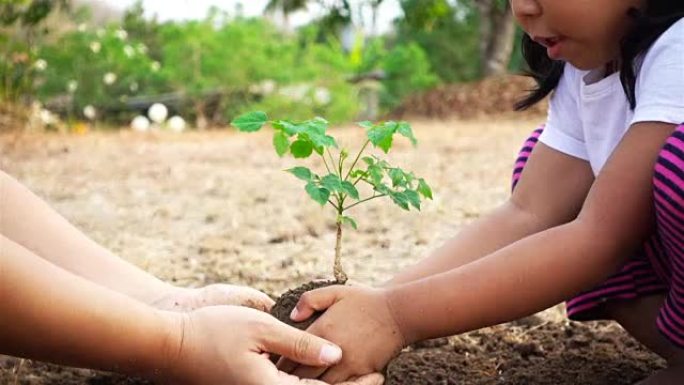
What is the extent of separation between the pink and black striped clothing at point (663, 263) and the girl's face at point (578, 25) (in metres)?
0.21

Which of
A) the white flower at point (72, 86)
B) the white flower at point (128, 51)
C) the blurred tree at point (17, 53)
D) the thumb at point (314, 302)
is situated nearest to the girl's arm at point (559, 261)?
the thumb at point (314, 302)

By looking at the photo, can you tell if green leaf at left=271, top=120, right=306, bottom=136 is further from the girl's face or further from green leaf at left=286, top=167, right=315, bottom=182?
the girl's face

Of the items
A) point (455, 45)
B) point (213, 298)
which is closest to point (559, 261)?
point (213, 298)

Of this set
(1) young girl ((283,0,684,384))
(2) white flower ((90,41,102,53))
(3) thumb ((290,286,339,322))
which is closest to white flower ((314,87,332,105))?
(2) white flower ((90,41,102,53))

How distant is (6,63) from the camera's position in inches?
306

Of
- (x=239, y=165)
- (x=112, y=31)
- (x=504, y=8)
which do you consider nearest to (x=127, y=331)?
(x=239, y=165)

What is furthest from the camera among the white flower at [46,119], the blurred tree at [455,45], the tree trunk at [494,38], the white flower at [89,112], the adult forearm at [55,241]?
the blurred tree at [455,45]

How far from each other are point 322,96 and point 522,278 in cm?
892

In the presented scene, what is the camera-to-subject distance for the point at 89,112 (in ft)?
30.9

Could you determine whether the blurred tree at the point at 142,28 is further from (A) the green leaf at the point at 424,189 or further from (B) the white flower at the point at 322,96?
(A) the green leaf at the point at 424,189

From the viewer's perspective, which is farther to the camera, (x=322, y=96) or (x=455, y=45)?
(x=455, y=45)

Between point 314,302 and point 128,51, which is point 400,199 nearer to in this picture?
point 314,302

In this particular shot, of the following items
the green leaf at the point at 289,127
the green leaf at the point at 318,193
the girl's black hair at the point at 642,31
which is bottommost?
the green leaf at the point at 318,193

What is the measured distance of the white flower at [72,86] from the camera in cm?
918
